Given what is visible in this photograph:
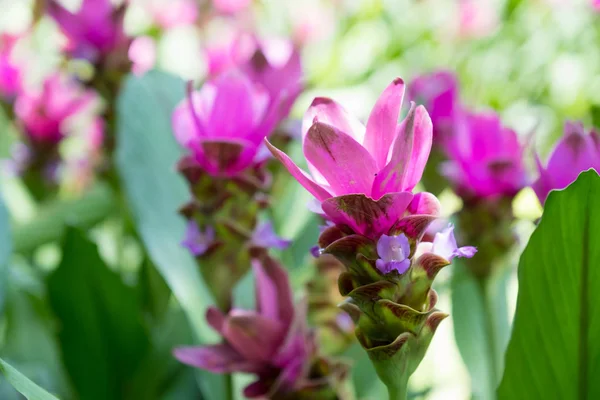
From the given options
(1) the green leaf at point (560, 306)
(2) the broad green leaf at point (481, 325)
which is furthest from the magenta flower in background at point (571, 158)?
(2) the broad green leaf at point (481, 325)

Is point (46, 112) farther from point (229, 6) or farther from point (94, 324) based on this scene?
point (229, 6)

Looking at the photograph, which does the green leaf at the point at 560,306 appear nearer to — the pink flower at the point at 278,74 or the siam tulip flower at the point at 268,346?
the siam tulip flower at the point at 268,346

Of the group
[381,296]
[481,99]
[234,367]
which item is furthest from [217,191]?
[481,99]

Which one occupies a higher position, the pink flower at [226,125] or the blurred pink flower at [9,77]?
the blurred pink flower at [9,77]

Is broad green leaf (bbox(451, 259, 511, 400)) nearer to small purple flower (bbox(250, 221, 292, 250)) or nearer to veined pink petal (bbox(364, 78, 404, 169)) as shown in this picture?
small purple flower (bbox(250, 221, 292, 250))

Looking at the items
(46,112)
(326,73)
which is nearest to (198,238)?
(46,112)

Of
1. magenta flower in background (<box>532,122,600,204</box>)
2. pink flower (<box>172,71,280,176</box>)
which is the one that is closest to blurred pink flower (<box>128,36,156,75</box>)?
pink flower (<box>172,71,280,176</box>)

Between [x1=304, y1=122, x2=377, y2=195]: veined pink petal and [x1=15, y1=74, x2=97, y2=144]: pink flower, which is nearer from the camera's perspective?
[x1=304, y1=122, x2=377, y2=195]: veined pink petal
